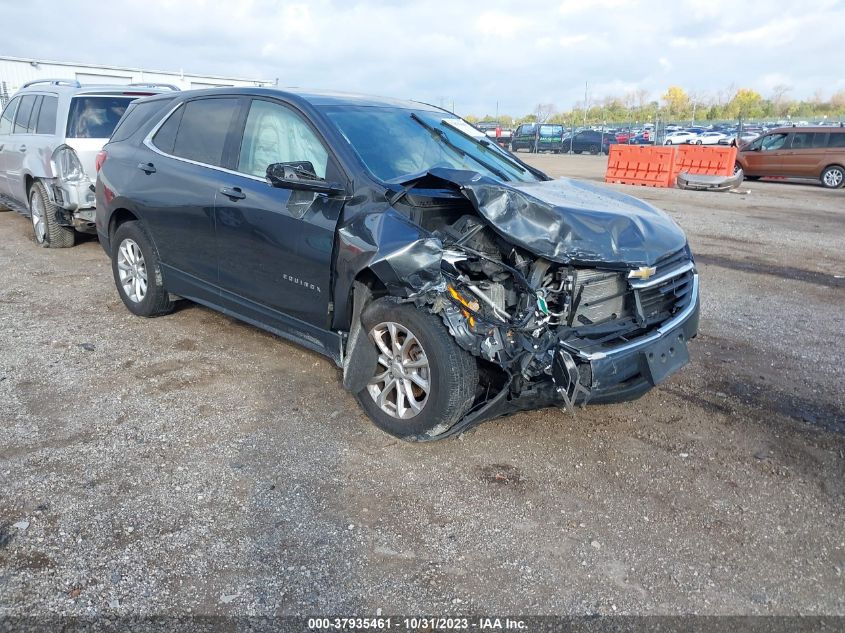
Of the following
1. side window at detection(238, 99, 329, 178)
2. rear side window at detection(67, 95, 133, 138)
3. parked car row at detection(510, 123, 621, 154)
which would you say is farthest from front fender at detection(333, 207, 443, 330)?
parked car row at detection(510, 123, 621, 154)

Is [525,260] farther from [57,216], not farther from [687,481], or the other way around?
[57,216]

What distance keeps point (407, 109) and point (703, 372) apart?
2.91m

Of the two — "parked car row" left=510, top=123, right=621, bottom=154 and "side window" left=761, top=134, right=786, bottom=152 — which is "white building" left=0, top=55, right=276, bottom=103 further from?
"parked car row" left=510, top=123, right=621, bottom=154

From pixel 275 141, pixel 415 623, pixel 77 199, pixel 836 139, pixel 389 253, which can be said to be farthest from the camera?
pixel 836 139

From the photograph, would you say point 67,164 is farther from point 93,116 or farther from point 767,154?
point 767,154

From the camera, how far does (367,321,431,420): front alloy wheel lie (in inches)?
144

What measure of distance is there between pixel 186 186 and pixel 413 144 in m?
1.74

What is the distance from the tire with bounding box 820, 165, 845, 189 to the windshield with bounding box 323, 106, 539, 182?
59.8ft

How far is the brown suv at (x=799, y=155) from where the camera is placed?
19344 mm

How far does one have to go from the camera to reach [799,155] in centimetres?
1984

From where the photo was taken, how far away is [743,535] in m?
3.05

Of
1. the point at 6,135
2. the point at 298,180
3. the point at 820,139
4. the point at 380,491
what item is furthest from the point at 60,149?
the point at 820,139

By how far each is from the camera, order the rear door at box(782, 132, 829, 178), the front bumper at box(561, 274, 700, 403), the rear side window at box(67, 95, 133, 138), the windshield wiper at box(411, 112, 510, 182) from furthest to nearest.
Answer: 1. the rear door at box(782, 132, 829, 178)
2. the rear side window at box(67, 95, 133, 138)
3. the windshield wiper at box(411, 112, 510, 182)
4. the front bumper at box(561, 274, 700, 403)

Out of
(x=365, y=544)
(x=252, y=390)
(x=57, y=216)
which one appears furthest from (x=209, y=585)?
(x=57, y=216)
